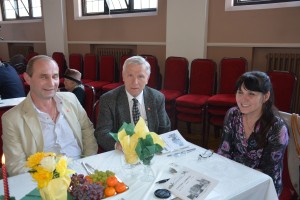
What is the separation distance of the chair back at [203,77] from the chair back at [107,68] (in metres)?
1.85

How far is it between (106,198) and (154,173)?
34 cm

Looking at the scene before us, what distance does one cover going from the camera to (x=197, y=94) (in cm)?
427

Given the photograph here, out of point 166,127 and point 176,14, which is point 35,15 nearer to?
point 176,14

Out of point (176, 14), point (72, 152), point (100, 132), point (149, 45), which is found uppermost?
point (176, 14)

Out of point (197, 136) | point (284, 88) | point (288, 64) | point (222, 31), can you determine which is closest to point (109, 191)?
point (284, 88)

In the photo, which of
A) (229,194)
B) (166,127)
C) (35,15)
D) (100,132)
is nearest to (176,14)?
(166,127)

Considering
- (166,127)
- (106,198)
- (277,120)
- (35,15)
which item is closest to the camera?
(106,198)

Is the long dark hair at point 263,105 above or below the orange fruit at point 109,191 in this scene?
above

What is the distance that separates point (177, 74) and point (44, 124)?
9.54 ft

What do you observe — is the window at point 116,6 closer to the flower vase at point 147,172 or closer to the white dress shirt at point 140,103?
the white dress shirt at point 140,103

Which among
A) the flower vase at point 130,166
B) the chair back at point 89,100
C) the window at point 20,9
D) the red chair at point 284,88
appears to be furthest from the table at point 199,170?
the window at point 20,9

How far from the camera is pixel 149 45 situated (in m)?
5.52

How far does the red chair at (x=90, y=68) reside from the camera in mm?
5859

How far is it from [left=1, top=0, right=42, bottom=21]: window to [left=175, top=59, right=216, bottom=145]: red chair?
18.7 feet
